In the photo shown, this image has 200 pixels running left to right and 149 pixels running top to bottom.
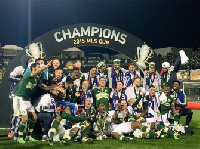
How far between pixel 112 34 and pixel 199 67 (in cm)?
1840

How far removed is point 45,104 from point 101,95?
5.04ft

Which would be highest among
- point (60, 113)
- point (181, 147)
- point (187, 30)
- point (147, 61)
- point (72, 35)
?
point (187, 30)

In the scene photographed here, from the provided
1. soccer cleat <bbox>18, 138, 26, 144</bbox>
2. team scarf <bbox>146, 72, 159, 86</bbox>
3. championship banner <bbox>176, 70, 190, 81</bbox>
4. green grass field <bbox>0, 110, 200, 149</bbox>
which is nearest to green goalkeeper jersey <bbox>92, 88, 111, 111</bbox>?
green grass field <bbox>0, 110, 200, 149</bbox>

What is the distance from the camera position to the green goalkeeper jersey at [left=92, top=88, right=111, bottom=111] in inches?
328

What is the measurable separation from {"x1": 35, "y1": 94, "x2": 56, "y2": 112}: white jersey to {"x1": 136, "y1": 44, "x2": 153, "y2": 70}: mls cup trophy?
3249mm

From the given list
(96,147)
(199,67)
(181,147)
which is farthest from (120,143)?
(199,67)

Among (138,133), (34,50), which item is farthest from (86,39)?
(138,133)

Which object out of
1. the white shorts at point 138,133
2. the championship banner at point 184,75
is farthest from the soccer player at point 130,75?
the championship banner at point 184,75

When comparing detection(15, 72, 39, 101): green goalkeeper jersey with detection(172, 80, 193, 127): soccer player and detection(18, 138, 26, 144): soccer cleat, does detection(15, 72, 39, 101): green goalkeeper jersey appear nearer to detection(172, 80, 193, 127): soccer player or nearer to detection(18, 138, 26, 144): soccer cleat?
detection(18, 138, 26, 144): soccer cleat

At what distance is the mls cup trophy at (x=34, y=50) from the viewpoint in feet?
30.5

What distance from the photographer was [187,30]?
26.8m

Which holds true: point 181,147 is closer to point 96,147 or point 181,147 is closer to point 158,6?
point 96,147

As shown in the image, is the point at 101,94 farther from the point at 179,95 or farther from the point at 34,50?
the point at 34,50

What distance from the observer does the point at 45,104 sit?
7.37 meters
